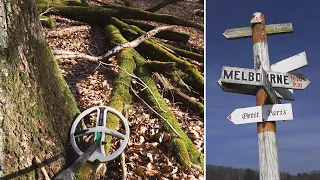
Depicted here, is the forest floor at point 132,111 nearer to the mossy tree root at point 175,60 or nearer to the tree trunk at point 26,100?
the mossy tree root at point 175,60

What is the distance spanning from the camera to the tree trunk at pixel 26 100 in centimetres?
175

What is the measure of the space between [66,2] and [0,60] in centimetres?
289

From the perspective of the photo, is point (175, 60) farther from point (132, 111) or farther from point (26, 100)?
point (26, 100)

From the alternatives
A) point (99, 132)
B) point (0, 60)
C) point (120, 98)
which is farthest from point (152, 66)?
point (0, 60)

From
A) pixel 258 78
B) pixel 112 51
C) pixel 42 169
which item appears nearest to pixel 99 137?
pixel 42 169

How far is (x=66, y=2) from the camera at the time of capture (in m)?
4.45

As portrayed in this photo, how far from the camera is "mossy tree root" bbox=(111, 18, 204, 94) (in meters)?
3.58

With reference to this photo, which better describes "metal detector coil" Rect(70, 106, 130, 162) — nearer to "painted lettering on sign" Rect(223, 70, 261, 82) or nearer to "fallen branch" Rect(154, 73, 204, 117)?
"painted lettering on sign" Rect(223, 70, 261, 82)

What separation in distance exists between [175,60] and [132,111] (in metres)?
0.95

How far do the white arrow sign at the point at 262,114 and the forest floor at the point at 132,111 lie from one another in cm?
73

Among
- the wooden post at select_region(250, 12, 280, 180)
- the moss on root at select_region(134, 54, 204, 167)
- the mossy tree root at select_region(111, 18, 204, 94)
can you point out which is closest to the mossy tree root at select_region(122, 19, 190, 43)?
the mossy tree root at select_region(111, 18, 204, 94)

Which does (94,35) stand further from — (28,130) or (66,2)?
(28,130)

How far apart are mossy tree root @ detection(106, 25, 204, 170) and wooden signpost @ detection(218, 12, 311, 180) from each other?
796 mm

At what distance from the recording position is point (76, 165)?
1.74 m
